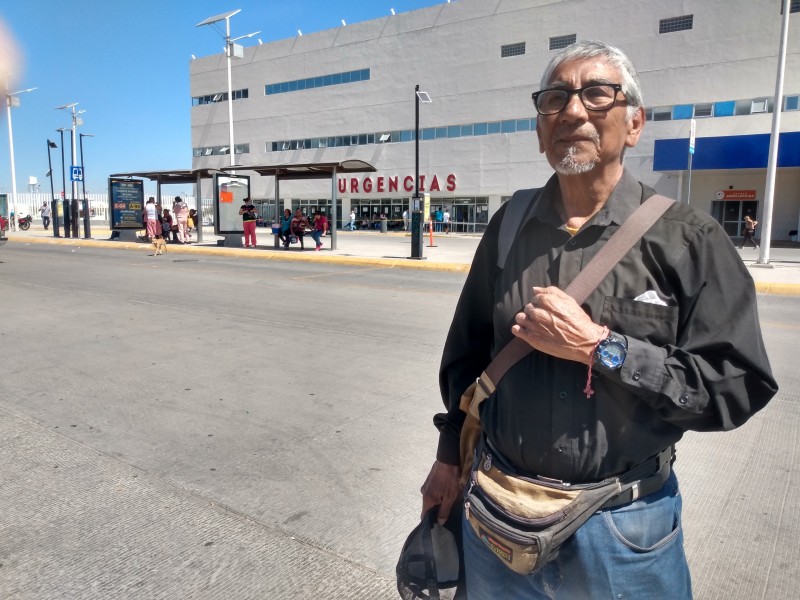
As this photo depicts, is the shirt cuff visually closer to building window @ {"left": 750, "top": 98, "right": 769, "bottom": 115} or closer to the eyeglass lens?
the eyeglass lens

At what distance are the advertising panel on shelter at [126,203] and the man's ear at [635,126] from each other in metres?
27.9

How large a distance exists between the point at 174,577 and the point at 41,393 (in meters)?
3.20

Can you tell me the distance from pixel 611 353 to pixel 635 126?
72 centimetres

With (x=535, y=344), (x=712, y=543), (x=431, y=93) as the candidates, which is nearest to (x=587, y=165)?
(x=535, y=344)

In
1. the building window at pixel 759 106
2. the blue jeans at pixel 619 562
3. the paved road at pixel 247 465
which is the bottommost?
the paved road at pixel 247 465

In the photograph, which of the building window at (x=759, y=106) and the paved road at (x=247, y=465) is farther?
the building window at (x=759, y=106)

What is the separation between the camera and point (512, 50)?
121ft

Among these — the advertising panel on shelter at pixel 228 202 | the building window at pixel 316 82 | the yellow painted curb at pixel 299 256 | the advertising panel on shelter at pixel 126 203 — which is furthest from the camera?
the building window at pixel 316 82

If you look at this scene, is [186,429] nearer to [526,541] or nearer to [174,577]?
[174,577]

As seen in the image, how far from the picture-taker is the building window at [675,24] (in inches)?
1235

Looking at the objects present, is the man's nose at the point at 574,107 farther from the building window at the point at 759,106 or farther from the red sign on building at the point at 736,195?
the red sign on building at the point at 736,195

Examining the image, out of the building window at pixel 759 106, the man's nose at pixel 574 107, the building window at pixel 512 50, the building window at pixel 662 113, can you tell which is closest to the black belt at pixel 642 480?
the man's nose at pixel 574 107

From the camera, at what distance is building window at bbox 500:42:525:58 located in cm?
3659

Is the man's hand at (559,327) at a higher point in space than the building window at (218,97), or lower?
lower
